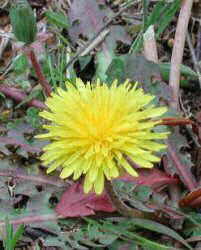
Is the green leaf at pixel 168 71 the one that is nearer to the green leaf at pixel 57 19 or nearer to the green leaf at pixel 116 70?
the green leaf at pixel 116 70

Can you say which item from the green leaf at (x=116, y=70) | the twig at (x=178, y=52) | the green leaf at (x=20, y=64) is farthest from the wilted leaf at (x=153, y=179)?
the green leaf at (x=20, y=64)

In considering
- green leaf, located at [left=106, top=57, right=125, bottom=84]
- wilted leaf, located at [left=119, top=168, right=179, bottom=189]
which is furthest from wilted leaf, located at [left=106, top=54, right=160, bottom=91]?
wilted leaf, located at [left=119, top=168, right=179, bottom=189]

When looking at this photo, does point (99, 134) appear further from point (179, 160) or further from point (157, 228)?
point (179, 160)

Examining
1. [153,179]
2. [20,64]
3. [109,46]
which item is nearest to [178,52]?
[109,46]

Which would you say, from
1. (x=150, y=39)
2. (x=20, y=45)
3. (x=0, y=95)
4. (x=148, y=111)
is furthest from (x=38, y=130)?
(x=148, y=111)

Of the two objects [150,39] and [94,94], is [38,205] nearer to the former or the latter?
[94,94]

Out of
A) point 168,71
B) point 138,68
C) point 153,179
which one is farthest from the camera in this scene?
point 168,71

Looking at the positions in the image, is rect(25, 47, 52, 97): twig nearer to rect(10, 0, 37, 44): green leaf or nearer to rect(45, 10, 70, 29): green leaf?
rect(10, 0, 37, 44): green leaf
